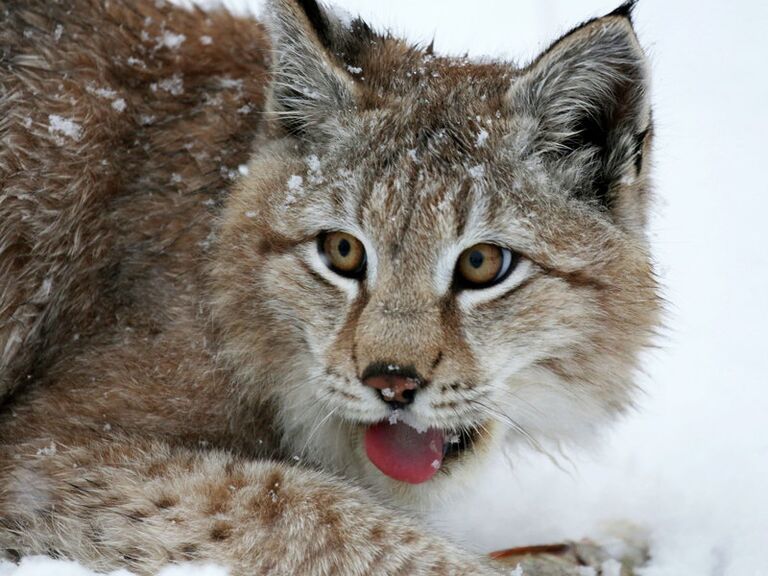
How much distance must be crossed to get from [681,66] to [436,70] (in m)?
4.60

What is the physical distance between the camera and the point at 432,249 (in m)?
3.83

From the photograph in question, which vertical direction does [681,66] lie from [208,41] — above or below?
above

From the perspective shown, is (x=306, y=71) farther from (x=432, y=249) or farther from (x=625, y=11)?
(x=625, y=11)

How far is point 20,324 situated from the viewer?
14.8 feet

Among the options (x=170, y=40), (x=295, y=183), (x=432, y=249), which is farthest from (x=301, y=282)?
(x=170, y=40)

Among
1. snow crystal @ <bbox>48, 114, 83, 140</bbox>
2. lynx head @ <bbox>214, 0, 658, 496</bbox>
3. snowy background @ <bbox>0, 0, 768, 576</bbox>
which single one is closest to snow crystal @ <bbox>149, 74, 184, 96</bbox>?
snow crystal @ <bbox>48, 114, 83, 140</bbox>

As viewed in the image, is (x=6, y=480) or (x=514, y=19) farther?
(x=514, y=19)

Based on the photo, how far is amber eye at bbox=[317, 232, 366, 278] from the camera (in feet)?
13.1

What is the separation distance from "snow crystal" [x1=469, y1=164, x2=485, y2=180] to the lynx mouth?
90 centimetres

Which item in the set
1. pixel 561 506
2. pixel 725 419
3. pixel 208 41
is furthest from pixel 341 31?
pixel 725 419

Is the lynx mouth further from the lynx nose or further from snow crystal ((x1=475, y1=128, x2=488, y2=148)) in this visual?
snow crystal ((x1=475, y1=128, x2=488, y2=148))

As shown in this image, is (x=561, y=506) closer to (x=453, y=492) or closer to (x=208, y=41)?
(x=453, y=492)

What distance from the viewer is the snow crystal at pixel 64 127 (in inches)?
179

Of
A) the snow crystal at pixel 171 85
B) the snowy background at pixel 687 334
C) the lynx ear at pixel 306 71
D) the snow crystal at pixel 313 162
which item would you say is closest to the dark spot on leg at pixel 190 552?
the snowy background at pixel 687 334
